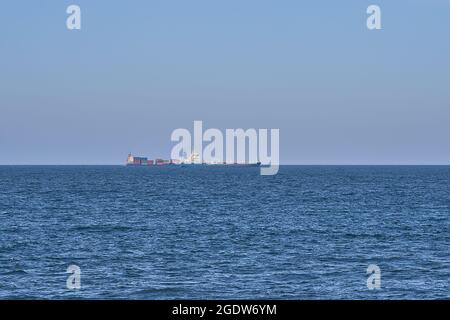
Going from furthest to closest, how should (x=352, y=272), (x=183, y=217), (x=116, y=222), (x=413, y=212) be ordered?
(x=413, y=212), (x=183, y=217), (x=116, y=222), (x=352, y=272)

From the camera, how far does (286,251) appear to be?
131 ft

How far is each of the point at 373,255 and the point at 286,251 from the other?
5.55 m

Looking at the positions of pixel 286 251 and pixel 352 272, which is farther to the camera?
pixel 286 251

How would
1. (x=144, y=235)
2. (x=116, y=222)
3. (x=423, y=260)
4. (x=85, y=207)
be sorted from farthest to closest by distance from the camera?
1. (x=85, y=207)
2. (x=116, y=222)
3. (x=144, y=235)
4. (x=423, y=260)

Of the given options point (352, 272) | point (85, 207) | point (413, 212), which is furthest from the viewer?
point (85, 207)

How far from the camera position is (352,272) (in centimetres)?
3219
